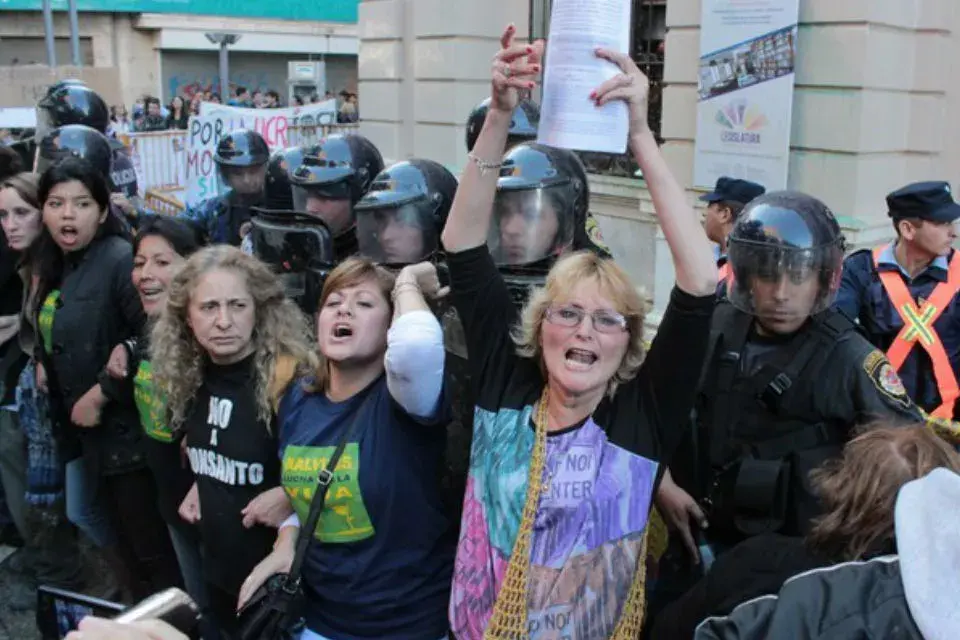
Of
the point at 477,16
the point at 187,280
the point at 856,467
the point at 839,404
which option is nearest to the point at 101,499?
the point at 187,280

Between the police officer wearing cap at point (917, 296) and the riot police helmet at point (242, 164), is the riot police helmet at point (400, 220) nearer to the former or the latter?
the police officer wearing cap at point (917, 296)

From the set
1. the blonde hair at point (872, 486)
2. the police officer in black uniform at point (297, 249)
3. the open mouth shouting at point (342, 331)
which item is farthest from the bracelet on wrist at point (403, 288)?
the police officer in black uniform at point (297, 249)

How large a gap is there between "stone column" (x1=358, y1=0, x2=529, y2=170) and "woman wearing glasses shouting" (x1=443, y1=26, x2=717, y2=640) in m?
8.36

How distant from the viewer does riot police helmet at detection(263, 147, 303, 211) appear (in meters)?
4.91

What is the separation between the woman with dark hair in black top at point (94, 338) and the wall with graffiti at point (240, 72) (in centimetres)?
2686

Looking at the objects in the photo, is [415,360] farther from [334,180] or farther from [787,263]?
[334,180]

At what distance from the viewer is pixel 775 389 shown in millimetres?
2457

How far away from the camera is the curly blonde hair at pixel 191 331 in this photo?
9.48 feet

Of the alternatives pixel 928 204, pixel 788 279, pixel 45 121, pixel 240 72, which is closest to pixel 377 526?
pixel 788 279

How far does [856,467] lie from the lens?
1645 millimetres

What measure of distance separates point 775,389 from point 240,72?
105ft

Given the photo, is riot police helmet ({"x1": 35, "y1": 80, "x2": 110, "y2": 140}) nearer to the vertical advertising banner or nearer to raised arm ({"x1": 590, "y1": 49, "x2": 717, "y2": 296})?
the vertical advertising banner

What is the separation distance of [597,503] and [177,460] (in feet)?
6.00

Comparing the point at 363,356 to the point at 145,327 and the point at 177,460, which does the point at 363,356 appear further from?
the point at 145,327
